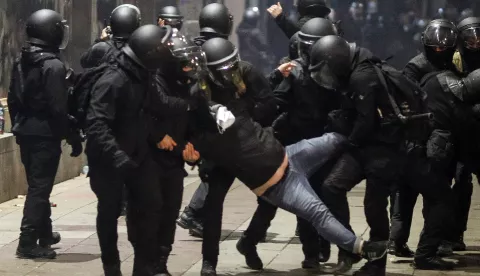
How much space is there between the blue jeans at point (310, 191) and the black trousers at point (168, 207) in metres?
0.59

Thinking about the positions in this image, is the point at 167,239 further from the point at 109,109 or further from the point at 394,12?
the point at 394,12

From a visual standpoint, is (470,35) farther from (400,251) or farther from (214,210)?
(214,210)

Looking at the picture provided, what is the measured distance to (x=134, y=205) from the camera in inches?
326

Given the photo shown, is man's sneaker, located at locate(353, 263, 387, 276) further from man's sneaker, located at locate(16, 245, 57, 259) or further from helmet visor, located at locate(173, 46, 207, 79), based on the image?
man's sneaker, located at locate(16, 245, 57, 259)

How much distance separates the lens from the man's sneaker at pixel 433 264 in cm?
938

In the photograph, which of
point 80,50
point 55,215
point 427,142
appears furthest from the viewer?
point 80,50

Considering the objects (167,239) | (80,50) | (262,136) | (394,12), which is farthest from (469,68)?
(394,12)

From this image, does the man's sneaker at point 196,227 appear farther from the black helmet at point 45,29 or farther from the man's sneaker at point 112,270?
the man's sneaker at point 112,270

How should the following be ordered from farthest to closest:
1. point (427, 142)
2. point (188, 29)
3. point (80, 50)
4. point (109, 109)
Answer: point (188, 29), point (80, 50), point (427, 142), point (109, 109)

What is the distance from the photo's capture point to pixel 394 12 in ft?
69.5

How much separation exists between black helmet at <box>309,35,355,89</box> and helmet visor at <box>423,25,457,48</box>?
1.08 m

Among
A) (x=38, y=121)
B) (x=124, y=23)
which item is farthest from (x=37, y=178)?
(x=124, y=23)

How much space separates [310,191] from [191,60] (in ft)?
3.96

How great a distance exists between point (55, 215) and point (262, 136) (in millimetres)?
3967
